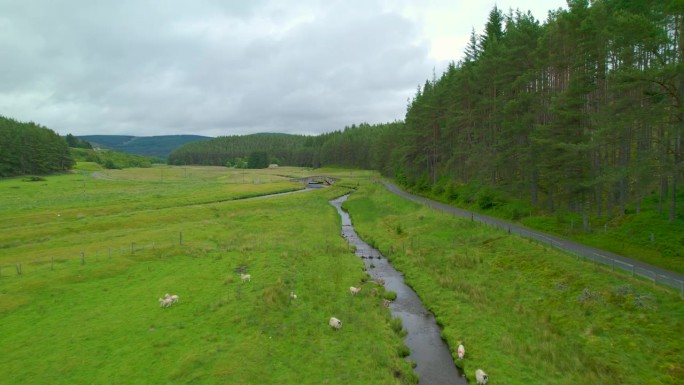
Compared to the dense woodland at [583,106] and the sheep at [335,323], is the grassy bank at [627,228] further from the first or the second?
the sheep at [335,323]

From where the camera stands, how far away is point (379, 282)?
32.3 m

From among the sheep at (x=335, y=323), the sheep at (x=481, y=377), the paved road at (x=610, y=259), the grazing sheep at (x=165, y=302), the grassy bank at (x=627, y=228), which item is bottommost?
the sheep at (x=481, y=377)

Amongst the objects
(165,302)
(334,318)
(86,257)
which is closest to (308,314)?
(334,318)

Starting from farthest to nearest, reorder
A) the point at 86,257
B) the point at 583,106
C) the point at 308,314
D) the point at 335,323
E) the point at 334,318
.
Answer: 1. the point at 583,106
2. the point at 86,257
3. the point at 308,314
4. the point at 334,318
5. the point at 335,323

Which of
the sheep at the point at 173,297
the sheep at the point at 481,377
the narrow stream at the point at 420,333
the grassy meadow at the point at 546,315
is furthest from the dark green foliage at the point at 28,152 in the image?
the sheep at the point at 481,377

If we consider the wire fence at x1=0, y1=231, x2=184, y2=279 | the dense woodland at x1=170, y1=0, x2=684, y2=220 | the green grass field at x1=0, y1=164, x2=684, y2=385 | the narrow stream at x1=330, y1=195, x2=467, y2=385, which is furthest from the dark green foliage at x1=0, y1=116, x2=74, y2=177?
the narrow stream at x1=330, y1=195, x2=467, y2=385

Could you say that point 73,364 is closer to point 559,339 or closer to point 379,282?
point 379,282

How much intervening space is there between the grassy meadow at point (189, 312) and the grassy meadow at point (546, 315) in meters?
5.12

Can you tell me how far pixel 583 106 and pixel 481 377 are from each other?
33.5 meters

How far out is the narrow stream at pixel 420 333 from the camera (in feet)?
61.7

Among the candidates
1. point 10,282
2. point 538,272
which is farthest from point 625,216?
point 10,282

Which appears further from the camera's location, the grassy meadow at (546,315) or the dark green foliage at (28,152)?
the dark green foliage at (28,152)

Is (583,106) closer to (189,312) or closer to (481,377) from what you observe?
(481,377)

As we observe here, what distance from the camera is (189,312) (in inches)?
959
